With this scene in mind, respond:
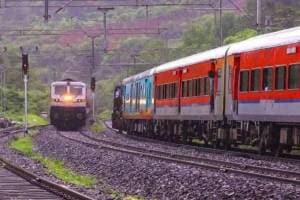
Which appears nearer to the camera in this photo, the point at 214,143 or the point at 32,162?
the point at 32,162

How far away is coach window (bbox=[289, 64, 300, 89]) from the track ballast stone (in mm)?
3606

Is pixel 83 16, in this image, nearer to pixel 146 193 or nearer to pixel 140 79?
pixel 140 79

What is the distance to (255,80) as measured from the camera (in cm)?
2300

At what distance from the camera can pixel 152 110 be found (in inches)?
1494

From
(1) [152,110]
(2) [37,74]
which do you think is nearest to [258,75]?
(1) [152,110]

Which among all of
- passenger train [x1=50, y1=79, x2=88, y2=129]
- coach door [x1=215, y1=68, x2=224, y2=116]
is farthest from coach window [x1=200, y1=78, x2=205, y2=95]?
passenger train [x1=50, y1=79, x2=88, y2=129]

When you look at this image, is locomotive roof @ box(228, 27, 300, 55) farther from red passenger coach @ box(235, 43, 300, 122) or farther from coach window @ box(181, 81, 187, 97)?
coach window @ box(181, 81, 187, 97)

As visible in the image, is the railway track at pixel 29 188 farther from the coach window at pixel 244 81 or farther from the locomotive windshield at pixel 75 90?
the locomotive windshield at pixel 75 90

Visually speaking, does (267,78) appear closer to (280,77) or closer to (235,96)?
(280,77)

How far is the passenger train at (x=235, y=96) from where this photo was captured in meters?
20.7

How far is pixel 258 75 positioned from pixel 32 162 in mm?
6844

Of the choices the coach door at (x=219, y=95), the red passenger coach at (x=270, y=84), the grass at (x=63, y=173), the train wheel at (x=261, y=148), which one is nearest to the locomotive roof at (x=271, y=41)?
the red passenger coach at (x=270, y=84)

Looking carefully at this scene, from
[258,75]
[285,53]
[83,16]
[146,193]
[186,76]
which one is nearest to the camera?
[146,193]

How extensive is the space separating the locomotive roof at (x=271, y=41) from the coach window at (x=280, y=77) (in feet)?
2.19
